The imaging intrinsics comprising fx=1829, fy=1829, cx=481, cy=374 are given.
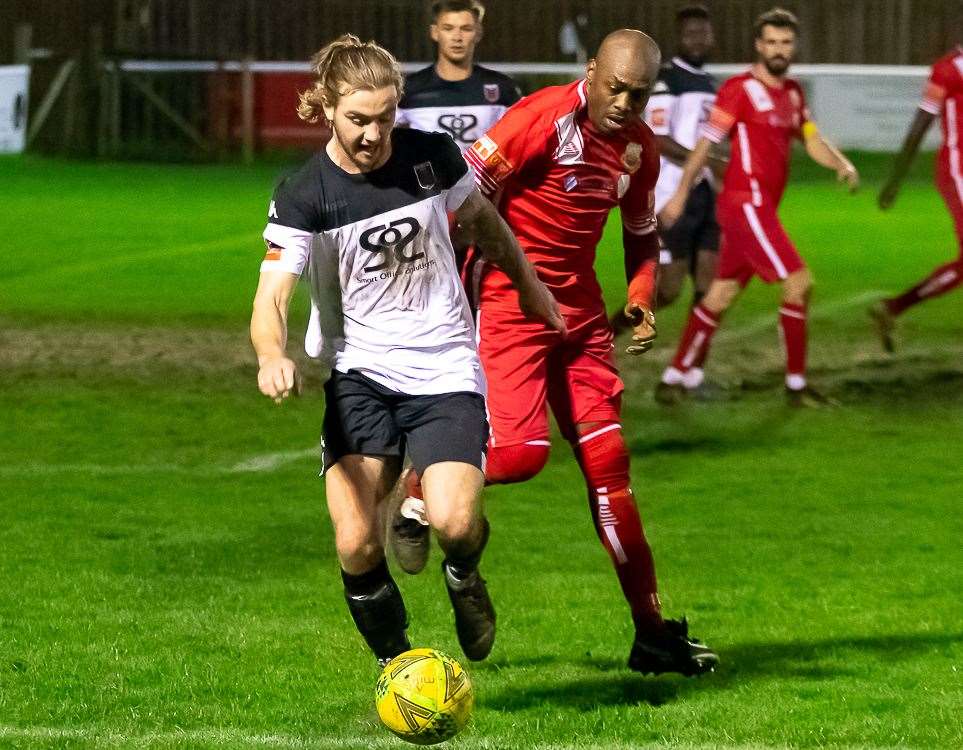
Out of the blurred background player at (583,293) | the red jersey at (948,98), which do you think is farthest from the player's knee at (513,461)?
the red jersey at (948,98)

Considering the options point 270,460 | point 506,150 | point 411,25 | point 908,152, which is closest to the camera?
point 506,150

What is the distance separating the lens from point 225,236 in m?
19.2

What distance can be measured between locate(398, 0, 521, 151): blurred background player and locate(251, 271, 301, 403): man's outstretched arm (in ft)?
14.8

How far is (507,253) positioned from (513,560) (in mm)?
2076

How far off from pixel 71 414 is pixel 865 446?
4.34 metres

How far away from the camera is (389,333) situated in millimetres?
5062

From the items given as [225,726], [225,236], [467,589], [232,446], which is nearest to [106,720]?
[225,726]

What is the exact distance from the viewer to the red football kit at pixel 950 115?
11.2m

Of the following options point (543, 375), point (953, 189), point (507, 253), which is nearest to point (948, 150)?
point (953, 189)

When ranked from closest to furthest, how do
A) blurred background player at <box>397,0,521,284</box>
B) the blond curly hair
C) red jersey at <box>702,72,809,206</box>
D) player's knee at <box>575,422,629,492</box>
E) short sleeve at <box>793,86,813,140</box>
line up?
the blond curly hair
player's knee at <box>575,422,629,492</box>
blurred background player at <box>397,0,521,284</box>
red jersey at <box>702,72,809,206</box>
short sleeve at <box>793,86,813,140</box>

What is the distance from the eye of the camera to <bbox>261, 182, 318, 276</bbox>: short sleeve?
479 cm

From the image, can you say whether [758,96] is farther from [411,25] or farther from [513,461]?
[411,25]

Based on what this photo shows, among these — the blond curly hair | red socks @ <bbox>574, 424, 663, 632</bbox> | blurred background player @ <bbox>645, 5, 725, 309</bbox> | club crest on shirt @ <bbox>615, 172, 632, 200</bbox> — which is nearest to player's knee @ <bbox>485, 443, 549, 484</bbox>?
red socks @ <bbox>574, 424, 663, 632</bbox>

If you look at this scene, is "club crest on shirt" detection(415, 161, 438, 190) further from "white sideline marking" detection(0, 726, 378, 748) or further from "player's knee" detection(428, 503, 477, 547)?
"white sideline marking" detection(0, 726, 378, 748)
